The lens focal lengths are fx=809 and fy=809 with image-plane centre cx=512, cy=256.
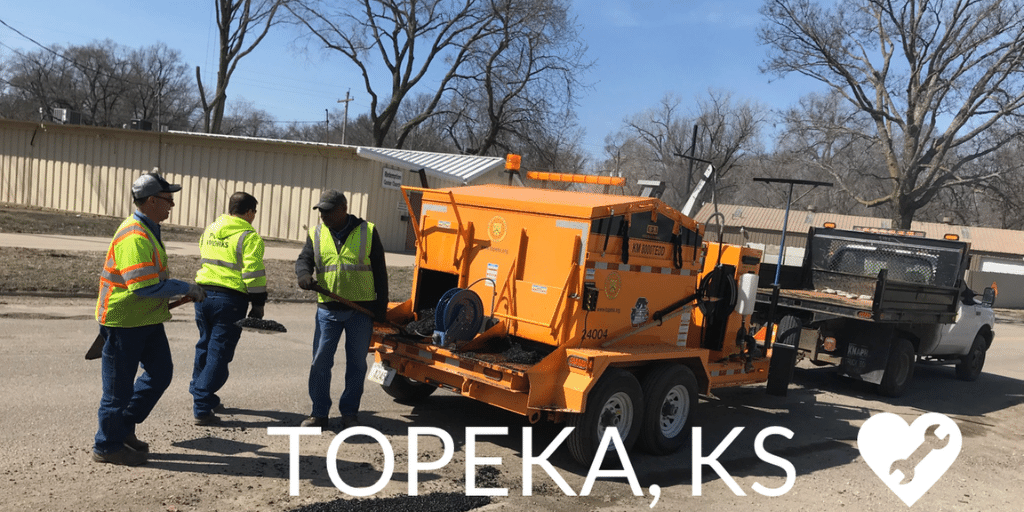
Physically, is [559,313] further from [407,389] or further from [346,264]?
[407,389]

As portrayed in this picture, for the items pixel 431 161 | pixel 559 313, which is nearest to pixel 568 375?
pixel 559 313

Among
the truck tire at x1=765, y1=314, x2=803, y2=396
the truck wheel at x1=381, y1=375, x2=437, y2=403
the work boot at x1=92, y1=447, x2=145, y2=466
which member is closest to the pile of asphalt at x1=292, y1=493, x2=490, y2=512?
the work boot at x1=92, y1=447, x2=145, y2=466

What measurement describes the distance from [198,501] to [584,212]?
3.26m

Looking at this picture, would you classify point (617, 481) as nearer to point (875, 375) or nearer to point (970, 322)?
point (875, 375)

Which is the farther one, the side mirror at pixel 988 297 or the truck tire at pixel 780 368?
the side mirror at pixel 988 297

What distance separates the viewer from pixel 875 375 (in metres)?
10.4

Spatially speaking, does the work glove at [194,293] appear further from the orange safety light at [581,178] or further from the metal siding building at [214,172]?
the metal siding building at [214,172]

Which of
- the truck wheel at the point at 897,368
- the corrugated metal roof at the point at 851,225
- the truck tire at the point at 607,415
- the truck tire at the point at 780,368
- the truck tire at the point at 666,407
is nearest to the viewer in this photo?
the truck tire at the point at 607,415

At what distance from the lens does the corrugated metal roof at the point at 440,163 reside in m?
23.8

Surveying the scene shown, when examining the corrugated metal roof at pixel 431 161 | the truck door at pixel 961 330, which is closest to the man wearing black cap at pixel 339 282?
the truck door at pixel 961 330

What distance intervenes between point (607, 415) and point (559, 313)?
0.86m

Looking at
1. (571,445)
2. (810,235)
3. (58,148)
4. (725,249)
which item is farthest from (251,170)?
(571,445)

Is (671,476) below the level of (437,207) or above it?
below

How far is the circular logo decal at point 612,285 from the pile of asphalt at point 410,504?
1.94 m
